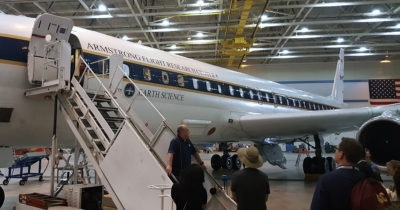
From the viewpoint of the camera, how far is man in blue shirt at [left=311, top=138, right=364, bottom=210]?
6.81 feet

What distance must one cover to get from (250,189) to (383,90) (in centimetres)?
2936

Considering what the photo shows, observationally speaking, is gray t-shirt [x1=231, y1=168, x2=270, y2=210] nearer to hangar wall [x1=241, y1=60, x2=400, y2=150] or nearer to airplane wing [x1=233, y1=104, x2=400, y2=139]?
airplane wing [x1=233, y1=104, x2=400, y2=139]

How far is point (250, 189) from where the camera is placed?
9.59 ft

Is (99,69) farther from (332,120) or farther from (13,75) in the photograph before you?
(332,120)

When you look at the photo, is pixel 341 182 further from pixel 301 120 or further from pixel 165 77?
pixel 301 120

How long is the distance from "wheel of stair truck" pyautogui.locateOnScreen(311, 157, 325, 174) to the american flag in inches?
772

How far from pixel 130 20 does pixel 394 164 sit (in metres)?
18.3

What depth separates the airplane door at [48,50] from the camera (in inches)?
191

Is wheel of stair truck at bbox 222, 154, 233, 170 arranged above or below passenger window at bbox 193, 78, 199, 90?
below

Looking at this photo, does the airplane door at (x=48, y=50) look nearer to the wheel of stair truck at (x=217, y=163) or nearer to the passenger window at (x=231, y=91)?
the passenger window at (x=231, y=91)

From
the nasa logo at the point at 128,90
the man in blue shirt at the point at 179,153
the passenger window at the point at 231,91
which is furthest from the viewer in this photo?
the passenger window at the point at 231,91

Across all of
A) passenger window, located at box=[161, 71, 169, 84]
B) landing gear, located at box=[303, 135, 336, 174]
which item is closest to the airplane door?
passenger window, located at box=[161, 71, 169, 84]

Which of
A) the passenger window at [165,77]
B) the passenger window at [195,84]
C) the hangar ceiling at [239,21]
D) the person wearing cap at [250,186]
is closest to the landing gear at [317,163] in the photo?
the passenger window at [195,84]

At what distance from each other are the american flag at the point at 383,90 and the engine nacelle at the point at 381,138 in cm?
2363
